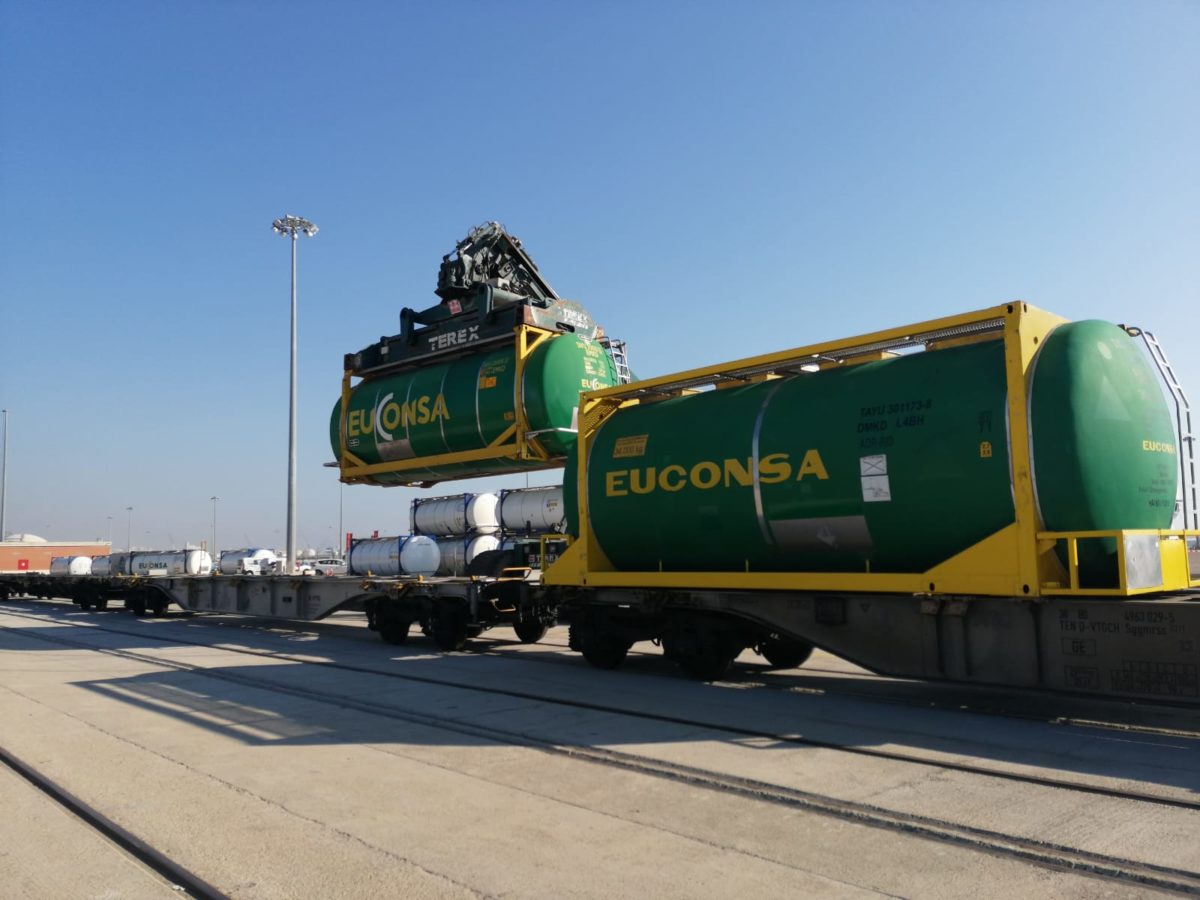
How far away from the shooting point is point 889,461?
31.6 ft

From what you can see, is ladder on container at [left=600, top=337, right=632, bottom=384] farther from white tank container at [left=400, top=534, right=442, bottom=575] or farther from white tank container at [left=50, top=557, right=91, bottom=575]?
white tank container at [left=50, top=557, right=91, bottom=575]

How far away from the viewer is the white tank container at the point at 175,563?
3547 centimetres


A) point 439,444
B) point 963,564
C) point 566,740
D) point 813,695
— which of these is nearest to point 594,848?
point 566,740

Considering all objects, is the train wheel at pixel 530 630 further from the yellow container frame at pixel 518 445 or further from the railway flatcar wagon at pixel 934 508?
the railway flatcar wagon at pixel 934 508

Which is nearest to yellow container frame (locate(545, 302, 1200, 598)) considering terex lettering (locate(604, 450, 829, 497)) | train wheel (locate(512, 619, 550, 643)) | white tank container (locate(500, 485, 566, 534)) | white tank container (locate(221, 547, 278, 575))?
terex lettering (locate(604, 450, 829, 497))

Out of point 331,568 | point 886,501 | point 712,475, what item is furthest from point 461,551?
point 886,501

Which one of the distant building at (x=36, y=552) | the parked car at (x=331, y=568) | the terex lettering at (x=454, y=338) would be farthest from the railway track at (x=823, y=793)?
the distant building at (x=36, y=552)

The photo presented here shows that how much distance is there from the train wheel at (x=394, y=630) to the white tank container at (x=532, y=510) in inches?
272

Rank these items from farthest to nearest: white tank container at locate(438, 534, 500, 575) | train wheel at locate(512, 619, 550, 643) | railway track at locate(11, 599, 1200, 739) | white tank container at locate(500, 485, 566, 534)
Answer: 1. white tank container at locate(500, 485, 566, 534)
2. white tank container at locate(438, 534, 500, 575)
3. train wheel at locate(512, 619, 550, 643)
4. railway track at locate(11, 599, 1200, 739)

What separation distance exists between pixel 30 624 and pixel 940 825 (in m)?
27.7

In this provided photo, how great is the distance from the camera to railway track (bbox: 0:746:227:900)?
485 cm

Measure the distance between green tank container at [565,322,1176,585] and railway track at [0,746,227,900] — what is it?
7231mm

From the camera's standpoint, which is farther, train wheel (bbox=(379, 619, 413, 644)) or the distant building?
the distant building

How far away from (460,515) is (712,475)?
53.2ft
